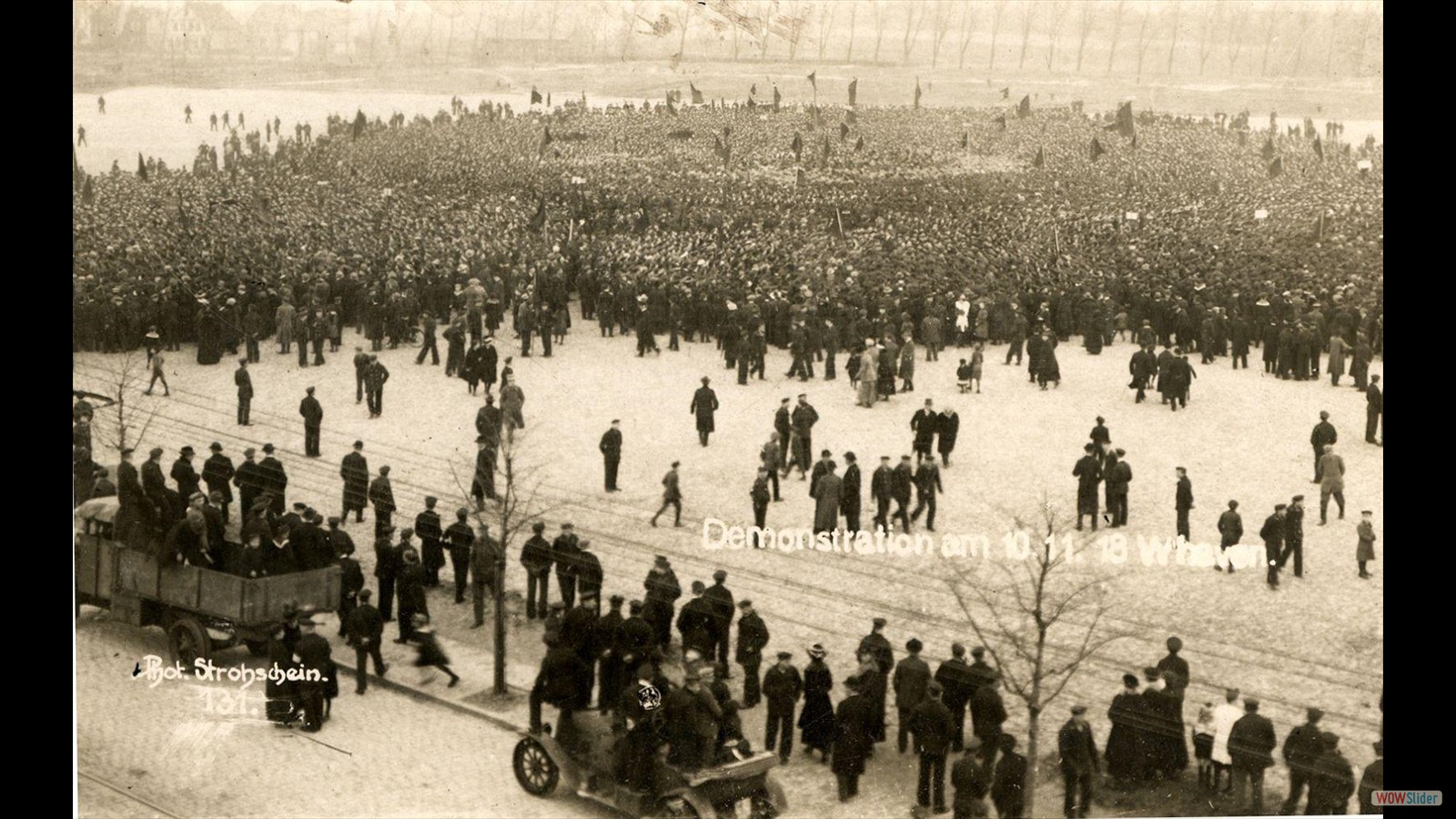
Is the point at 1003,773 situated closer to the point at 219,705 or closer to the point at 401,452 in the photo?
the point at 219,705

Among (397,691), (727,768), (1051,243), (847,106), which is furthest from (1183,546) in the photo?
(847,106)

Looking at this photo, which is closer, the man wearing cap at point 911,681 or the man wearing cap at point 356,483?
the man wearing cap at point 911,681

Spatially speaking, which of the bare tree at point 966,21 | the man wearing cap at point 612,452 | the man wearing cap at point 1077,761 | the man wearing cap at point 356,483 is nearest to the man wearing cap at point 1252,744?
the man wearing cap at point 1077,761

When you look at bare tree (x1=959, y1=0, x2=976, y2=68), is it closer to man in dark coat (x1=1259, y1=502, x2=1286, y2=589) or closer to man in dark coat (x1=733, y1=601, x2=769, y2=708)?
man in dark coat (x1=1259, y1=502, x2=1286, y2=589)

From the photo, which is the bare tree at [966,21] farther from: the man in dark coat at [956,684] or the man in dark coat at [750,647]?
the man in dark coat at [956,684]

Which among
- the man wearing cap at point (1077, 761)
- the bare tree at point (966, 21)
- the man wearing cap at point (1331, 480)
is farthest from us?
the bare tree at point (966, 21)

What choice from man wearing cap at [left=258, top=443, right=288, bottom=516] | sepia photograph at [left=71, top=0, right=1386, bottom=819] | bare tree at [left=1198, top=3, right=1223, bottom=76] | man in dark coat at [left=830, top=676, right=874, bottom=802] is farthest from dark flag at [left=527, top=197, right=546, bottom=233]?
man in dark coat at [left=830, top=676, right=874, bottom=802]
